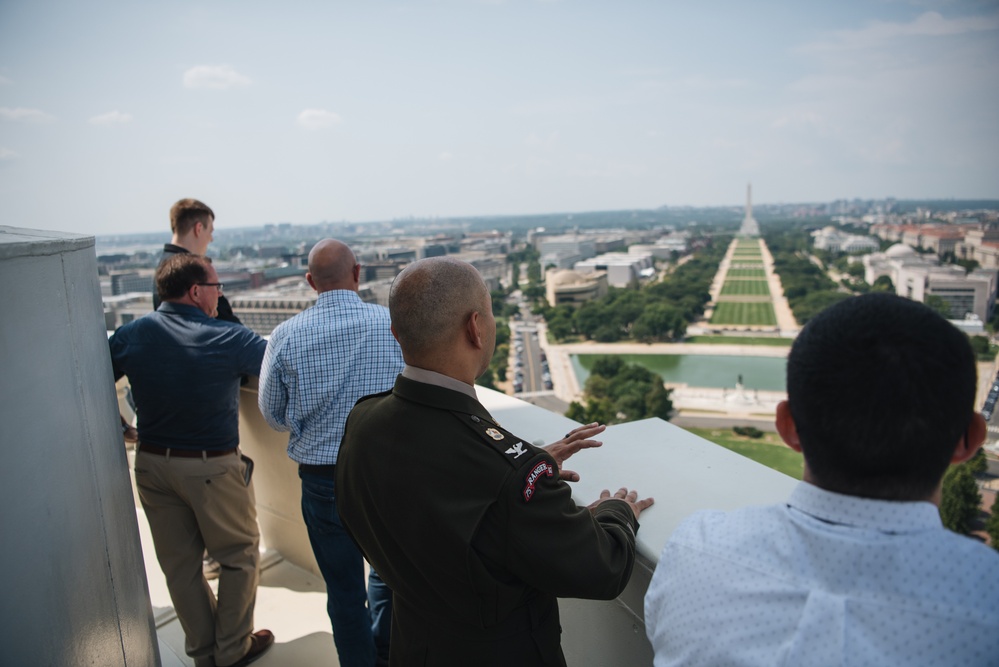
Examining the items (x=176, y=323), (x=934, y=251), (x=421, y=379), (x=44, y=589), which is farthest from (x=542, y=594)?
(x=934, y=251)

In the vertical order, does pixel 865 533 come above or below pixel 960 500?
above

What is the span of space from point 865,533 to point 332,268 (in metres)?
1.42

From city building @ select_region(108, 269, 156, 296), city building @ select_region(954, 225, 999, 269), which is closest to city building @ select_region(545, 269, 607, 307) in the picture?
city building @ select_region(954, 225, 999, 269)

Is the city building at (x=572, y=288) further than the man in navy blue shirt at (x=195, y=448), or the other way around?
the city building at (x=572, y=288)

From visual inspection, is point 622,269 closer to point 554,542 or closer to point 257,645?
point 257,645

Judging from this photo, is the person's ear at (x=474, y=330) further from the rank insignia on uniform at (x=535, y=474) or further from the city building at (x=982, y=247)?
the city building at (x=982, y=247)

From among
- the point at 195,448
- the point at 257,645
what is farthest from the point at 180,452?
the point at 257,645

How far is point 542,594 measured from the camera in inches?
38.6

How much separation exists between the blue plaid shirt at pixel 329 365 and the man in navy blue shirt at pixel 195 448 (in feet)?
0.85

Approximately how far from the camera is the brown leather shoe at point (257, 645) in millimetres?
2006

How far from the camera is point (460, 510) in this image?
88 centimetres

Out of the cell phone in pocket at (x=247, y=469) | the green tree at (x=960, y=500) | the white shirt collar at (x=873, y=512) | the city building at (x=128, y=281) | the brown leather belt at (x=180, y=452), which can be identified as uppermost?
the white shirt collar at (x=873, y=512)

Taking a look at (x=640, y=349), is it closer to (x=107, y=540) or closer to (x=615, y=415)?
(x=615, y=415)

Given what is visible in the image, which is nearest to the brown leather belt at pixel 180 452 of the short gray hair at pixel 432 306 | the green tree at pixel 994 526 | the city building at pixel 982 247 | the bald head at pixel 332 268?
the bald head at pixel 332 268
